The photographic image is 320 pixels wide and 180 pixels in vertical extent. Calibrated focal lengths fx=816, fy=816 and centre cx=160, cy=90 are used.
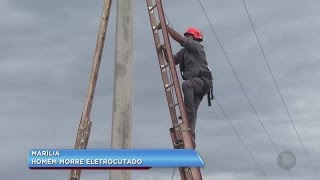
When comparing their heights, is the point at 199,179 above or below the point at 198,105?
below

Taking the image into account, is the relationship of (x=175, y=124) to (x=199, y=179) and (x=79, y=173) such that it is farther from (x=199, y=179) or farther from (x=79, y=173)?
(x=79, y=173)

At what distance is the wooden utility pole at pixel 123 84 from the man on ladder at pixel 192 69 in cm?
125

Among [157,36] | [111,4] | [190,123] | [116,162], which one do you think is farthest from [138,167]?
[111,4]

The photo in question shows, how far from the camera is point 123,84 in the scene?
45.5 ft

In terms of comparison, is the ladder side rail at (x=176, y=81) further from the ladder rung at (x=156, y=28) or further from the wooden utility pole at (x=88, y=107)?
the wooden utility pole at (x=88, y=107)

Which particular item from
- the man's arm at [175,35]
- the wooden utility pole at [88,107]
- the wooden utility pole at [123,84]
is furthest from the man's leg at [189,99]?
the wooden utility pole at [88,107]

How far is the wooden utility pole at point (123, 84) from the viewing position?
1365cm

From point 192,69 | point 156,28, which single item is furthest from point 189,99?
point 156,28

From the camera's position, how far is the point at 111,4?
16281 millimetres

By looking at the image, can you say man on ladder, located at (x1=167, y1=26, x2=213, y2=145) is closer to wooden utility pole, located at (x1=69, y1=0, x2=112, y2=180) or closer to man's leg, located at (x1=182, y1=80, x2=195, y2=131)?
man's leg, located at (x1=182, y1=80, x2=195, y2=131)

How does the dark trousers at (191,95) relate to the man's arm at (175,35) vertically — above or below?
below

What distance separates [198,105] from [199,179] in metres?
1.91

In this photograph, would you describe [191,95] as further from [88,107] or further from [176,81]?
[88,107]

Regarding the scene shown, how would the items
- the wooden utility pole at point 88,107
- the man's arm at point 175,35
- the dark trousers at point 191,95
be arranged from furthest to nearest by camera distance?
the wooden utility pole at point 88,107, the man's arm at point 175,35, the dark trousers at point 191,95
